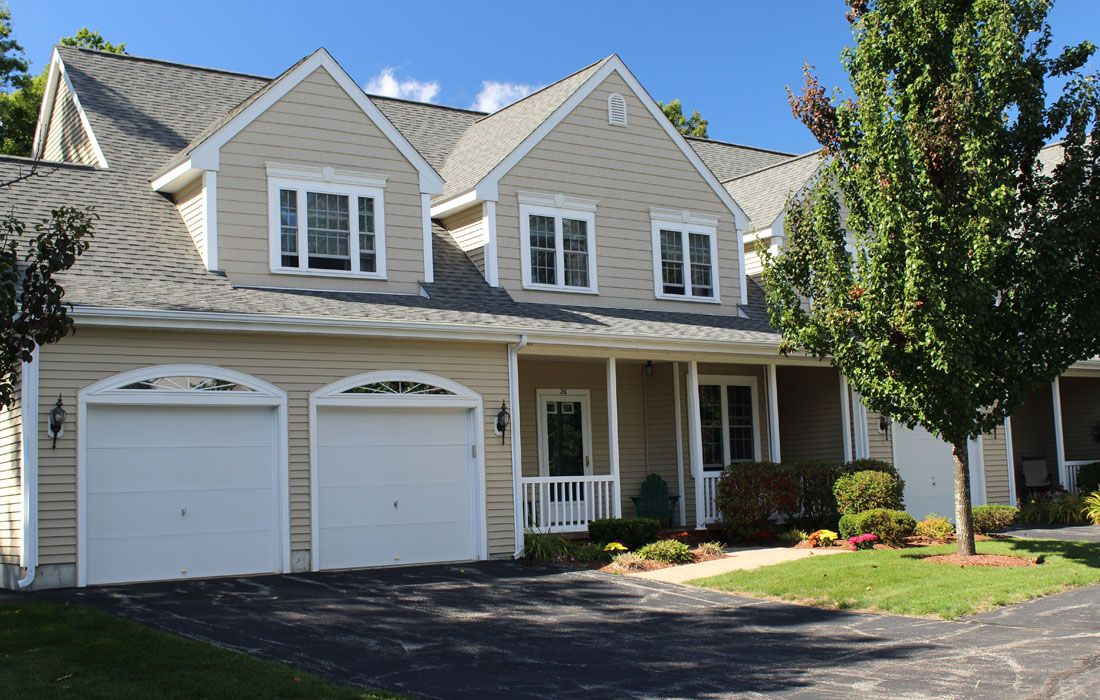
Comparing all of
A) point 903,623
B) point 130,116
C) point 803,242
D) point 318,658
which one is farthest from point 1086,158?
point 130,116

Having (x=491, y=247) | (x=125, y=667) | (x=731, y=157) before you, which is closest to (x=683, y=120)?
(x=731, y=157)

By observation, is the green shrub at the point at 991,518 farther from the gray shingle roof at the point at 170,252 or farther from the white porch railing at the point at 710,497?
the gray shingle roof at the point at 170,252

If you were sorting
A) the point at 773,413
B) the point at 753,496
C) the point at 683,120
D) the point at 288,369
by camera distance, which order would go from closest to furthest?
the point at 288,369, the point at 753,496, the point at 773,413, the point at 683,120

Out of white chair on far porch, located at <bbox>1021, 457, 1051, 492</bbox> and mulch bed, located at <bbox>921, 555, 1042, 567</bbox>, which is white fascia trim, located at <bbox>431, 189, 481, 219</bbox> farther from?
white chair on far porch, located at <bbox>1021, 457, 1051, 492</bbox>

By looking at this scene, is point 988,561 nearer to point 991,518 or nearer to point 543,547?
point 991,518

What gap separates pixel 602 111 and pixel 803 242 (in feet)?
19.1

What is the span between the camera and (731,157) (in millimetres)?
25781

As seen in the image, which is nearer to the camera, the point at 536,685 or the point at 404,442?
the point at 536,685

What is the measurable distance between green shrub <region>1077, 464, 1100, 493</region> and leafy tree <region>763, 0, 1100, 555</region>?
8771 millimetres

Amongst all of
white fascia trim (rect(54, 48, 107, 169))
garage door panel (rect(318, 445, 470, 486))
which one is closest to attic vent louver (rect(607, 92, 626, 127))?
garage door panel (rect(318, 445, 470, 486))

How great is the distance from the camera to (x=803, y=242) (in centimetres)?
1441

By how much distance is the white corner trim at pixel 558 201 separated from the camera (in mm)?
17766

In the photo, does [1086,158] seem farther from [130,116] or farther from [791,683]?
[130,116]

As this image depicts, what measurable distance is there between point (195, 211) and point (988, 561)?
1191 centimetres
